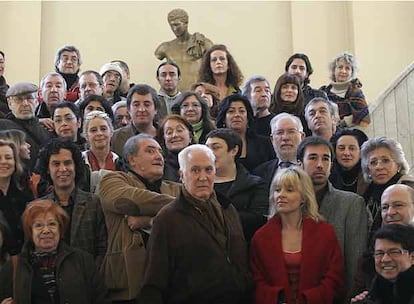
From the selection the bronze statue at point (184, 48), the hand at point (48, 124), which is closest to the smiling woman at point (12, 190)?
the hand at point (48, 124)

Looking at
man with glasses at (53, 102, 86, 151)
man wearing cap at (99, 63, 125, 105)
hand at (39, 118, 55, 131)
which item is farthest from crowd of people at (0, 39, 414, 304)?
man wearing cap at (99, 63, 125, 105)

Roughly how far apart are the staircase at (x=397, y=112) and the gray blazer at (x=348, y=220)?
13.7 ft

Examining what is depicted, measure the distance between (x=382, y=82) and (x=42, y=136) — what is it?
6.10m

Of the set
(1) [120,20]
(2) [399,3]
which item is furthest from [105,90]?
(2) [399,3]

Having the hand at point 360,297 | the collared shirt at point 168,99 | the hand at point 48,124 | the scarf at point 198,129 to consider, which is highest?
the collared shirt at point 168,99

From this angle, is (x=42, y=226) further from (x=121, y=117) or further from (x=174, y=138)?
(x=121, y=117)

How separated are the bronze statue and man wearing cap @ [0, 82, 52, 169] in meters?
4.00

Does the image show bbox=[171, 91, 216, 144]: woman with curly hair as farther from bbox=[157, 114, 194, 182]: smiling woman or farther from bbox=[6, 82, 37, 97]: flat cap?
bbox=[6, 82, 37, 97]: flat cap

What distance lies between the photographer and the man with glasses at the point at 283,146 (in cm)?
609

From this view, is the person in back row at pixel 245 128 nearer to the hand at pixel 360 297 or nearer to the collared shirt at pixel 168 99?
the collared shirt at pixel 168 99

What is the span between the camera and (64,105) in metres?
6.63

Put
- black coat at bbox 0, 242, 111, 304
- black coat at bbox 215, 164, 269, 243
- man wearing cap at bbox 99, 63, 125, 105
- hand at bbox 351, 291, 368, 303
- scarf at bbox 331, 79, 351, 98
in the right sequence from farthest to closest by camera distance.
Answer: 1. scarf at bbox 331, 79, 351, 98
2. man wearing cap at bbox 99, 63, 125, 105
3. black coat at bbox 215, 164, 269, 243
4. black coat at bbox 0, 242, 111, 304
5. hand at bbox 351, 291, 368, 303

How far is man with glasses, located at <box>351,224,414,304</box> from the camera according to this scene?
15.5 ft

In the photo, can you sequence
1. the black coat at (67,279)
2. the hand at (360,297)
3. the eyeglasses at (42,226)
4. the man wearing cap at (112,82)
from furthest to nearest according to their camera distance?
the man wearing cap at (112,82) → the eyeglasses at (42,226) → the black coat at (67,279) → the hand at (360,297)
